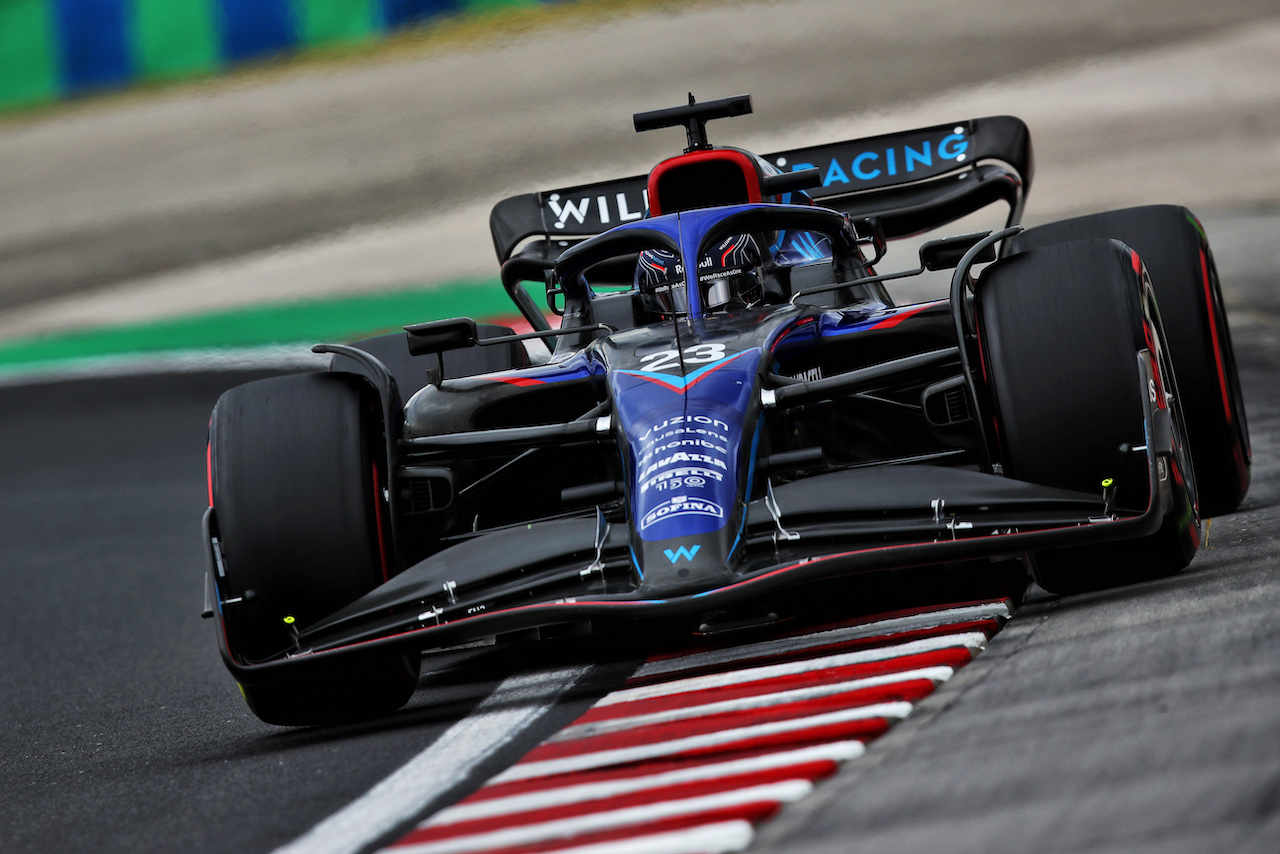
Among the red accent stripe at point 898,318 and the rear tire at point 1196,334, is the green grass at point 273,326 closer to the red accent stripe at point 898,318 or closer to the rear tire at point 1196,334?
the rear tire at point 1196,334

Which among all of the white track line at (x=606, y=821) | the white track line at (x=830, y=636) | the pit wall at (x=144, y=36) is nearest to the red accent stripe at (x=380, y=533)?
the white track line at (x=830, y=636)

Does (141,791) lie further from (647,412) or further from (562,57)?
(562,57)

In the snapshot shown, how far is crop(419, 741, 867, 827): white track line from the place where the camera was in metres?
2.55

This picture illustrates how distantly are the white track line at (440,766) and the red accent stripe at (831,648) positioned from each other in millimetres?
282

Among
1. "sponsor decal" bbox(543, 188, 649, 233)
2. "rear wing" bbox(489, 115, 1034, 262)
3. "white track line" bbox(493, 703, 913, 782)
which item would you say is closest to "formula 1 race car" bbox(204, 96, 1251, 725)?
"white track line" bbox(493, 703, 913, 782)

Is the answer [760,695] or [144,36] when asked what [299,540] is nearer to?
[760,695]

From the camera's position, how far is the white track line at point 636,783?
8.36ft

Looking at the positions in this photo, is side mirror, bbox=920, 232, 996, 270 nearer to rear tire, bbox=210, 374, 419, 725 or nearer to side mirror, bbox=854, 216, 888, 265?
rear tire, bbox=210, 374, 419, 725

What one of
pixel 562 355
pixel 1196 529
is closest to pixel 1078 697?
pixel 1196 529

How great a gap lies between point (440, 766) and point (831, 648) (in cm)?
108

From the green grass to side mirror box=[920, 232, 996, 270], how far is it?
35.5 feet

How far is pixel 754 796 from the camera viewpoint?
7.68ft

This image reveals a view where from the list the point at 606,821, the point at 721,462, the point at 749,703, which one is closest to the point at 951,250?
the point at 721,462

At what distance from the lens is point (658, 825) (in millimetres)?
2279
